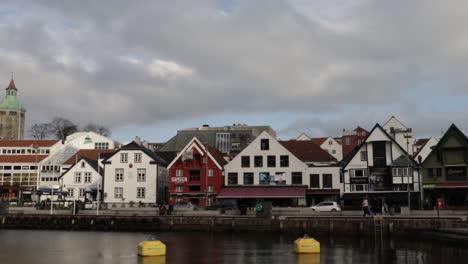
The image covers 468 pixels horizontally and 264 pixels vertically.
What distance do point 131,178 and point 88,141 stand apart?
122ft

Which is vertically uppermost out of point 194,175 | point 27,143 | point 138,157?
point 27,143

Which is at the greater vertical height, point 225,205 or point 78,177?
point 78,177

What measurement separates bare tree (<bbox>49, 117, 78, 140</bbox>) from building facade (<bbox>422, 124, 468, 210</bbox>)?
322 feet

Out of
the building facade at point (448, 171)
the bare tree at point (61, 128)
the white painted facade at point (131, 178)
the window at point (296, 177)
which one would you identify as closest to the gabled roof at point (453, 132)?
the building facade at point (448, 171)

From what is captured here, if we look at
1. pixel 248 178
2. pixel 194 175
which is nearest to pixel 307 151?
pixel 248 178

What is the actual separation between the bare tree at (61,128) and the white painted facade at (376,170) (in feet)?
289

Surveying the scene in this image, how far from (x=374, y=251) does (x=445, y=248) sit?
6140mm

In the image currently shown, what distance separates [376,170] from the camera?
3029 inches

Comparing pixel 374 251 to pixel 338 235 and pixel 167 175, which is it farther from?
pixel 167 175

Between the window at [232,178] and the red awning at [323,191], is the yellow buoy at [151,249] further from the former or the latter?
the red awning at [323,191]

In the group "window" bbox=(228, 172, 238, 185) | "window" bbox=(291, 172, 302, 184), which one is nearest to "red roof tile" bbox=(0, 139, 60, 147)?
"window" bbox=(228, 172, 238, 185)

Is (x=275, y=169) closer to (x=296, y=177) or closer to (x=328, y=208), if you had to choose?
(x=296, y=177)

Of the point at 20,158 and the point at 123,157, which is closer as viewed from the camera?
the point at 123,157

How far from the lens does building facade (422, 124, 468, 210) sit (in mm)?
73438
